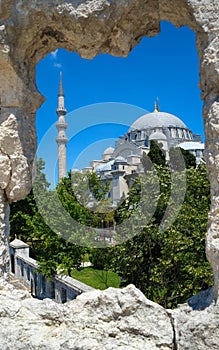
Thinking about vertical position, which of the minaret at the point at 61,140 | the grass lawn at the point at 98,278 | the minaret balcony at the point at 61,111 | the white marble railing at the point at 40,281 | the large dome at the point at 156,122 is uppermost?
the large dome at the point at 156,122

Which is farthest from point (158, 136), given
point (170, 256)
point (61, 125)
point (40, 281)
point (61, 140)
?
point (170, 256)

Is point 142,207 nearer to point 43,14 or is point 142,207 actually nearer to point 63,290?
point 63,290

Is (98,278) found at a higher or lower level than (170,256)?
lower

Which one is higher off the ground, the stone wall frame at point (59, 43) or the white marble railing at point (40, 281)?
the stone wall frame at point (59, 43)

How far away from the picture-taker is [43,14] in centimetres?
383

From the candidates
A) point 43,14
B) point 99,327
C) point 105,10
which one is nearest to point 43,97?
point 43,14

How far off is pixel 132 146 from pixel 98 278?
107 feet

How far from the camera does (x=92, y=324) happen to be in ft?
10.5

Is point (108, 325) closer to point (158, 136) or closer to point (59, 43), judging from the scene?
point (59, 43)

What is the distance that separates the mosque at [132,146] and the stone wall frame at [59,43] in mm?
23578

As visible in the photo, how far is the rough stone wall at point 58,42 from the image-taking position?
343cm

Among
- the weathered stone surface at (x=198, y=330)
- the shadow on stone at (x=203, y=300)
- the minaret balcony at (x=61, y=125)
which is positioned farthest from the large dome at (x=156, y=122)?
the weathered stone surface at (x=198, y=330)

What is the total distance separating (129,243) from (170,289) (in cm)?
123

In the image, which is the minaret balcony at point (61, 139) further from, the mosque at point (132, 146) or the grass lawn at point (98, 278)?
the grass lawn at point (98, 278)
